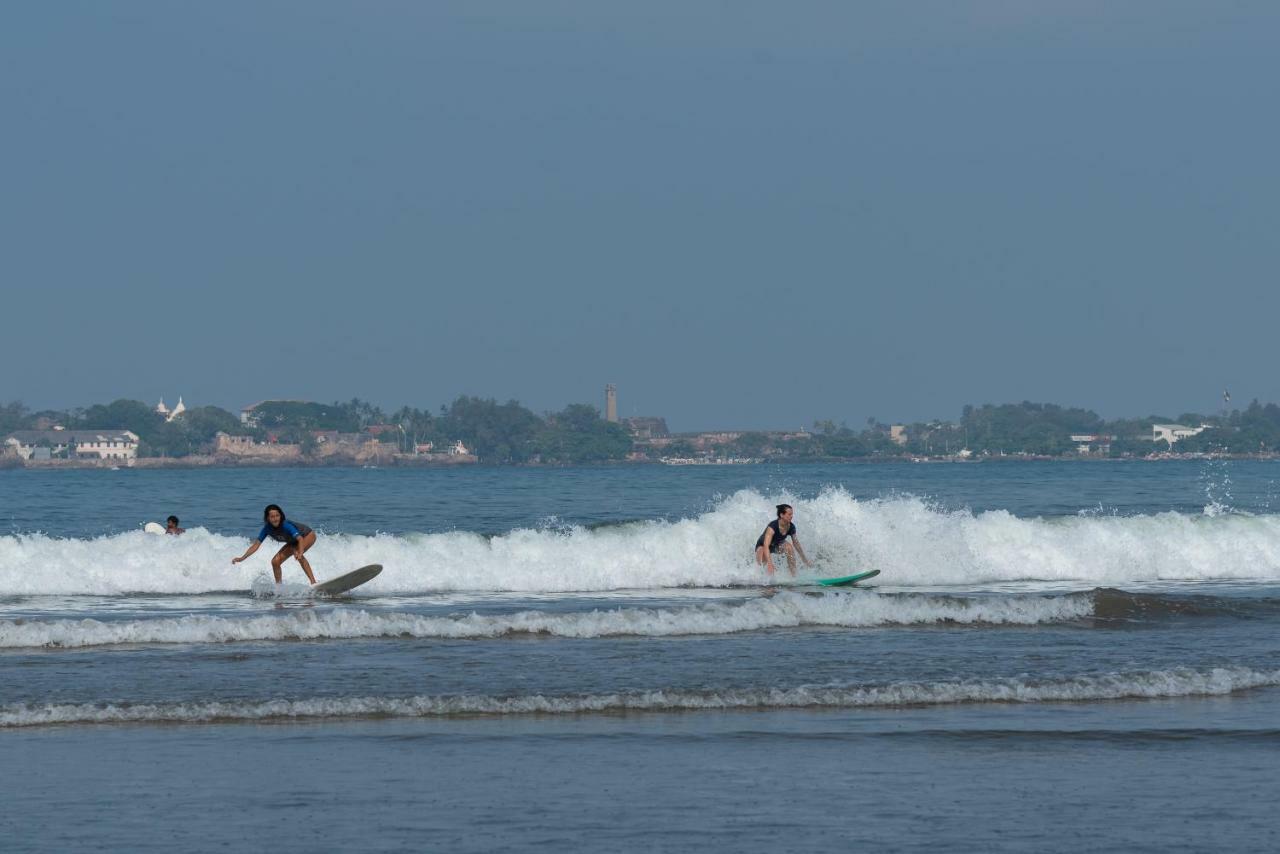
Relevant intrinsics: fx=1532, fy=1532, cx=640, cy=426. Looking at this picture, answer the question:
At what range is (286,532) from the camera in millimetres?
22812

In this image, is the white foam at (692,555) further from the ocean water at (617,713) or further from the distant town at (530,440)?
the distant town at (530,440)

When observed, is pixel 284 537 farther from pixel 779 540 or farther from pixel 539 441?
pixel 539 441

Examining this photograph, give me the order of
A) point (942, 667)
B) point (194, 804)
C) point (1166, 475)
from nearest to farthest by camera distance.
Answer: point (194, 804) → point (942, 667) → point (1166, 475)

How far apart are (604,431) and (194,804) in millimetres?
155616

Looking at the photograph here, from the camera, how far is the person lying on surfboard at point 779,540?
25516 mm

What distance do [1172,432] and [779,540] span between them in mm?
134439

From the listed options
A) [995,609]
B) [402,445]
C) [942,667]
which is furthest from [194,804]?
[402,445]

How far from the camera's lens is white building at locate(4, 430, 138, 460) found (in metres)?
164

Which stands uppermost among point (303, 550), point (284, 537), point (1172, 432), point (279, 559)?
point (1172, 432)

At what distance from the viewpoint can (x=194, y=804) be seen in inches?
375

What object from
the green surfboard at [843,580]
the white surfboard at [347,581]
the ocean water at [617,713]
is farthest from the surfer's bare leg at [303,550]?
the green surfboard at [843,580]

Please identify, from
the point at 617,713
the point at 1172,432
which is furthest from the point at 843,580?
the point at 1172,432

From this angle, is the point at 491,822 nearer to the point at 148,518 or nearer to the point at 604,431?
the point at 148,518

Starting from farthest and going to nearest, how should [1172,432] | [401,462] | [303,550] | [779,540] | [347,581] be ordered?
1. [401,462]
2. [1172,432]
3. [779,540]
4. [347,581]
5. [303,550]
